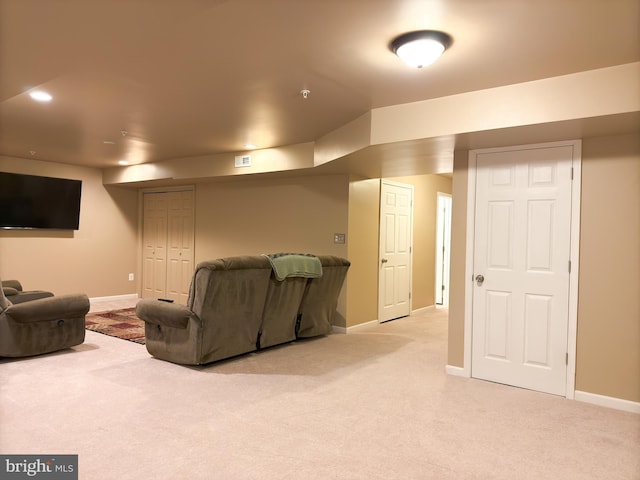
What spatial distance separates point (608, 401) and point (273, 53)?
137 inches

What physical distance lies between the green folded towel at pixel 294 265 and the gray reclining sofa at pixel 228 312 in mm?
15

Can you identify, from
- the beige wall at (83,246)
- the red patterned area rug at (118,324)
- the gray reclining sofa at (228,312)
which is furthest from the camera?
the beige wall at (83,246)

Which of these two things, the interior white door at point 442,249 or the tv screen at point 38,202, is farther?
the interior white door at point 442,249

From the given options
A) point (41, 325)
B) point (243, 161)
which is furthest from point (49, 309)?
point (243, 161)

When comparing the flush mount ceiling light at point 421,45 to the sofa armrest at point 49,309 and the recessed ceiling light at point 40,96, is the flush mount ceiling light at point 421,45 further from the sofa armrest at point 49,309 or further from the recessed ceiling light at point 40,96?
the sofa armrest at point 49,309

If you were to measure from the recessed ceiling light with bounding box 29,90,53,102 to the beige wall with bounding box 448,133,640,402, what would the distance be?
441 centimetres

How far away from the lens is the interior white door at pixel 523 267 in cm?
369

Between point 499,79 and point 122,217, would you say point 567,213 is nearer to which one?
point 499,79

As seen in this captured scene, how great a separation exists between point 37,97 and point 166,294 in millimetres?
4854

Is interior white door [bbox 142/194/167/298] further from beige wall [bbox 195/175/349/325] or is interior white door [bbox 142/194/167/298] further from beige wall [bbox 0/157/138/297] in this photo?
beige wall [bbox 195/175/349/325]

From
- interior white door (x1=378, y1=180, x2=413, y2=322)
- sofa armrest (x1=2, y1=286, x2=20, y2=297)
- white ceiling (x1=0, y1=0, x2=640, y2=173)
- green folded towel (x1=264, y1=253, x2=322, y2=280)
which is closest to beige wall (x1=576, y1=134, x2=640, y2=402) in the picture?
white ceiling (x1=0, y1=0, x2=640, y2=173)

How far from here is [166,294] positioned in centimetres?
821

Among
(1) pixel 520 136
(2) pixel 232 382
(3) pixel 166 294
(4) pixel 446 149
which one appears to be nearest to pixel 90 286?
(3) pixel 166 294

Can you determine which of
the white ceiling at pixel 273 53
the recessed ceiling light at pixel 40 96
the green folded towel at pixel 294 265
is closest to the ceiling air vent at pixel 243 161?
→ the white ceiling at pixel 273 53
